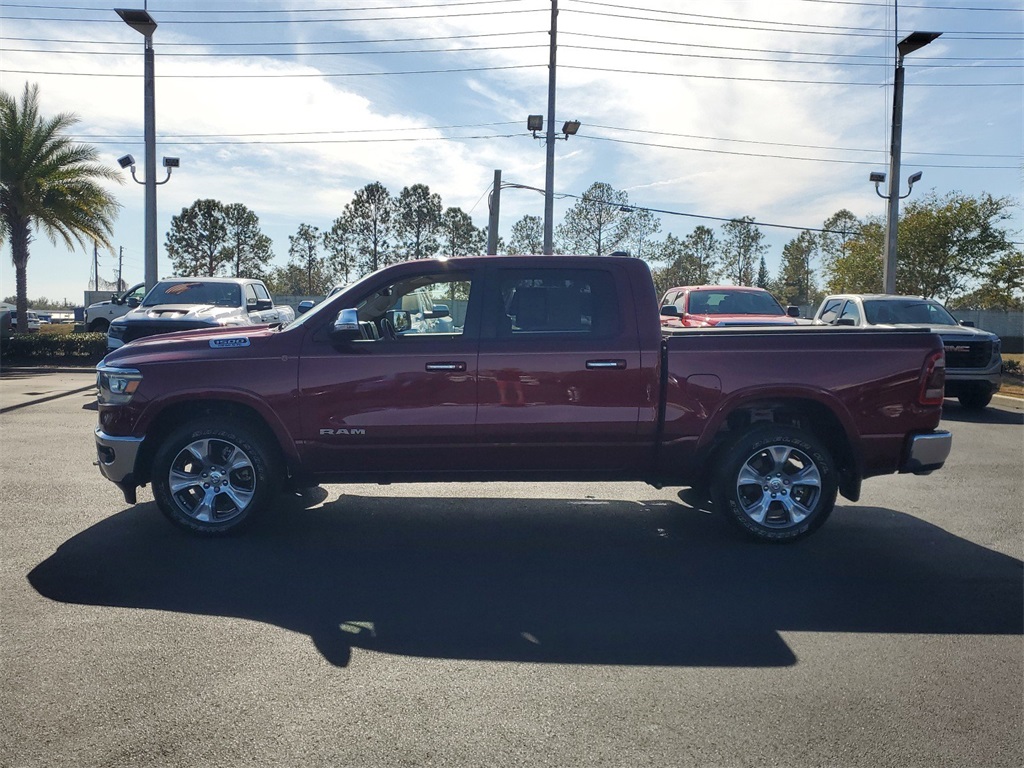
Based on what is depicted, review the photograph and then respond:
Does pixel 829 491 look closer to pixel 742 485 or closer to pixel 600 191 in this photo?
pixel 742 485

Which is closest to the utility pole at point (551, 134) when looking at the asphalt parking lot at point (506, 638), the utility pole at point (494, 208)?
the utility pole at point (494, 208)

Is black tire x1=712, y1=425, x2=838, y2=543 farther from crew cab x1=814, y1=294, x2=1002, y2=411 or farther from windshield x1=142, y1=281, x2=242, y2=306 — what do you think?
windshield x1=142, y1=281, x2=242, y2=306

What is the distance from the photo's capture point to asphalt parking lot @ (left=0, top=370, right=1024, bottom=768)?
3.21m

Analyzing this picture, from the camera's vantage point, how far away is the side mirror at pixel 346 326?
5590 millimetres

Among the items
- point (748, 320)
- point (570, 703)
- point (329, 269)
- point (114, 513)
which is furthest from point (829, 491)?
point (329, 269)

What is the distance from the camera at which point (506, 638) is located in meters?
4.18

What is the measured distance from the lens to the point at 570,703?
350 centimetres

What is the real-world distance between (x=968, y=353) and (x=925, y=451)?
8.51m

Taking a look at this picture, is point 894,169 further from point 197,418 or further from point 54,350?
point 54,350

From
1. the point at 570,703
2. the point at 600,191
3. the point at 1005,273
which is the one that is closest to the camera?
the point at 570,703

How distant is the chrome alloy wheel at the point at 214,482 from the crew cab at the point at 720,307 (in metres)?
9.93

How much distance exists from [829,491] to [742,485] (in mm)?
591

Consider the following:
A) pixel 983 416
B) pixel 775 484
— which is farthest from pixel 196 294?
pixel 983 416

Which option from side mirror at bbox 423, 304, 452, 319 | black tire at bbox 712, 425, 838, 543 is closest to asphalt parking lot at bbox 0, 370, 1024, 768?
black tire at bbox 712, 425, 838, 543
